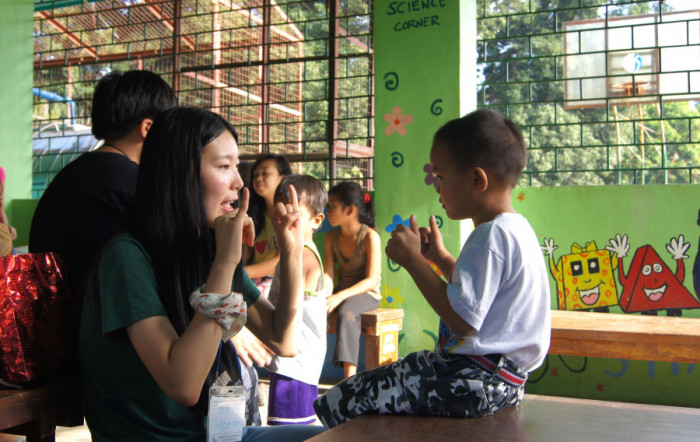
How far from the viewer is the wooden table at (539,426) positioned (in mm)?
1334

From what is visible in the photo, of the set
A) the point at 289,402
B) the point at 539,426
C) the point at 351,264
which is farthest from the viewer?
the point at 351,264

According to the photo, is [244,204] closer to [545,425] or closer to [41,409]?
[41,409]

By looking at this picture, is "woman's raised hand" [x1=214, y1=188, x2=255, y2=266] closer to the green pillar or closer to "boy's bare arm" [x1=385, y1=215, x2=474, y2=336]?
"boy's bare arm" [x1=385, y1=215, x2=474, y2=336]

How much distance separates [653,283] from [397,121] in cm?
205

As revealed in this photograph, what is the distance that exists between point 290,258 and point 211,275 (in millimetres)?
501

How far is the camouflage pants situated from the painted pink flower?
132 inches

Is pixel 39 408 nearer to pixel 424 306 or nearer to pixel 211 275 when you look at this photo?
pixel 211 275

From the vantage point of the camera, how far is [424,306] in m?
4.71

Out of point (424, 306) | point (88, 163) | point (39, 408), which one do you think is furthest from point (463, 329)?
point (424, 306)

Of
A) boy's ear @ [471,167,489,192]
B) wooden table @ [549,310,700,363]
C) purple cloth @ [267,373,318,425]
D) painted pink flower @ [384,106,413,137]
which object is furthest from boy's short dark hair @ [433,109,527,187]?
painted pink flower @ [384,106,413,137]

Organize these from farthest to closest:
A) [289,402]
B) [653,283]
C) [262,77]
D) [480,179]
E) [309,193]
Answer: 1. [262,77]
2. [653,283]
3. [309,193]
4. [289,402]
5. [480,179]

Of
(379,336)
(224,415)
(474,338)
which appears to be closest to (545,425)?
(474,338)

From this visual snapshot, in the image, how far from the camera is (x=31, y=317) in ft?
4.93

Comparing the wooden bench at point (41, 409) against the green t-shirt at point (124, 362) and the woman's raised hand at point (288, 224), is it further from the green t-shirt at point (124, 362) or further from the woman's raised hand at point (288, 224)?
the woman's raised hand at point (288, 224)
